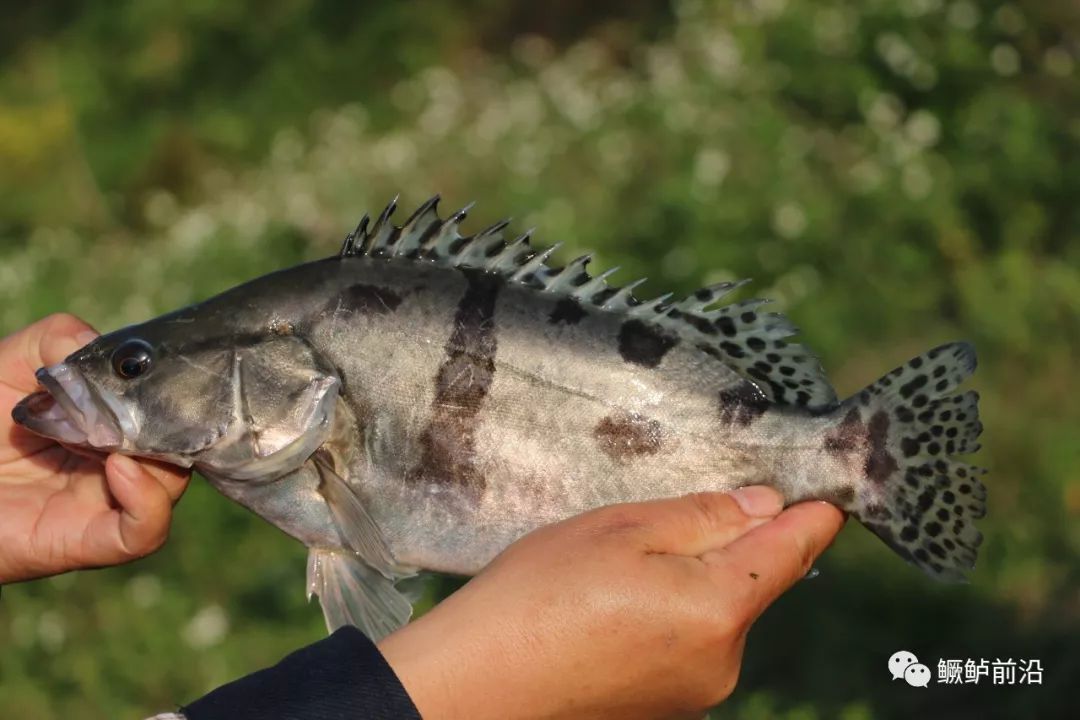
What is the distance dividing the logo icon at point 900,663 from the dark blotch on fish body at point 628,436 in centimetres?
238

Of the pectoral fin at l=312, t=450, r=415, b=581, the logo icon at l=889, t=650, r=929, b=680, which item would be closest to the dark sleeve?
the pectoral fin at l=312, t=450, r=415, b=581

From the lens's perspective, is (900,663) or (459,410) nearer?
(459,410)

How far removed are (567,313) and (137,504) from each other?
1186 mm

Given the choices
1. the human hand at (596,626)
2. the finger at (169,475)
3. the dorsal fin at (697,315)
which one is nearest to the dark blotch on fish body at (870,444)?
the dorsal fin at (697,315)

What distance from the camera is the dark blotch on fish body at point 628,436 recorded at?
3127 mm

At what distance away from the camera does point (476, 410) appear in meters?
3.17

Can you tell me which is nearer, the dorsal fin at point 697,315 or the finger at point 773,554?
the finger at point 773,554

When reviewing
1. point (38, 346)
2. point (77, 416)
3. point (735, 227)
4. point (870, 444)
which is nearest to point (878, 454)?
point (870, 444)

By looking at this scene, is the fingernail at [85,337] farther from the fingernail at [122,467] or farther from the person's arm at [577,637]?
the person's arm at [577,637]

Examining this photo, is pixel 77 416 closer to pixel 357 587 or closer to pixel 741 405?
pixel 357 587

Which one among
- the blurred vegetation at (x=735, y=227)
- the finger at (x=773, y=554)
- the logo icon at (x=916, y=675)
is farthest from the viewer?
the blurred vegetation at (x=735, y=227)

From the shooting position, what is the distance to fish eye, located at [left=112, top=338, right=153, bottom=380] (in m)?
3.21

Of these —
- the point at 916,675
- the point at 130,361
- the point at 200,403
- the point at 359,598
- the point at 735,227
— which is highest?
the point at 130,361

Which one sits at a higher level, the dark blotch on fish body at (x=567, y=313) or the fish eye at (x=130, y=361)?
the fish eye at (x=130, y=361)
